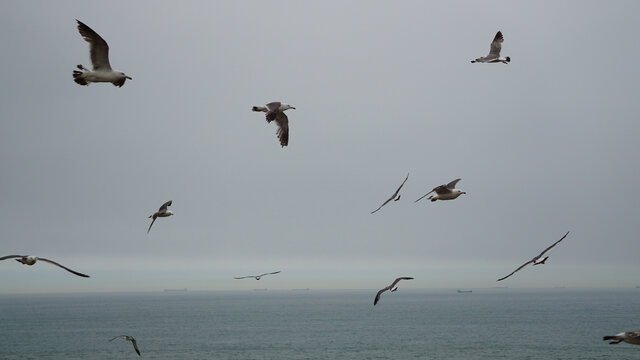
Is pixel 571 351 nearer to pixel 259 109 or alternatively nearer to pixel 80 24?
pixel 259 109

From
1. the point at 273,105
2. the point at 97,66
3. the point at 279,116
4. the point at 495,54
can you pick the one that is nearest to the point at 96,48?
the point at 97,66

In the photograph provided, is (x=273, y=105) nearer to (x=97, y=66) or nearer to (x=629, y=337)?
(x=97, y=66)

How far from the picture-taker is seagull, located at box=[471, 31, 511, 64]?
1097 inches

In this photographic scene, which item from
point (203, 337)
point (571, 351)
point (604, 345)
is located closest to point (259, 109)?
point (571, 351)

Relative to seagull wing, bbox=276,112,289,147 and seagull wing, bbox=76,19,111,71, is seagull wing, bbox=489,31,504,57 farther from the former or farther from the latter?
seagull wing, bbox=76,19,111,71

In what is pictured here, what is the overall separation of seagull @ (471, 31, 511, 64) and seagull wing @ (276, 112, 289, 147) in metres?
8.46

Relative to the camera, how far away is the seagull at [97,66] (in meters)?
19.8

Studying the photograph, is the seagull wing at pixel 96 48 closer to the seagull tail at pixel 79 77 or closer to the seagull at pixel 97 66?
the seagull at pixel 97 66

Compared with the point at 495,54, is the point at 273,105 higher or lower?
lower

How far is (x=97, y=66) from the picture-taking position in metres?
20.3

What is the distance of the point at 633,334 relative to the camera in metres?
14.1

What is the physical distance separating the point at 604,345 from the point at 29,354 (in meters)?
116

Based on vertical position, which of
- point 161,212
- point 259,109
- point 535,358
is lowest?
point 535,358

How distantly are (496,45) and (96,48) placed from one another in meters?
18.3
